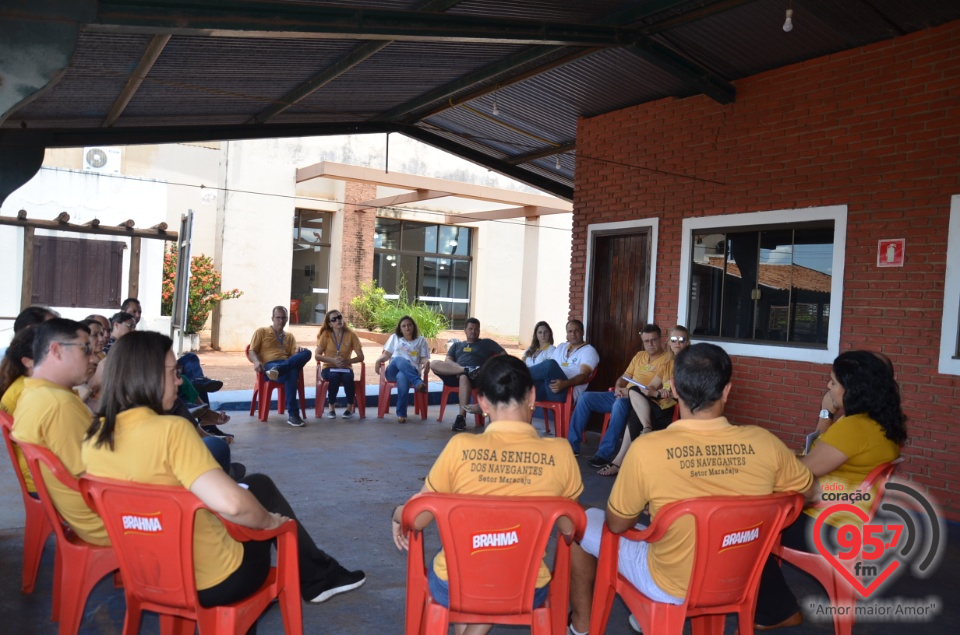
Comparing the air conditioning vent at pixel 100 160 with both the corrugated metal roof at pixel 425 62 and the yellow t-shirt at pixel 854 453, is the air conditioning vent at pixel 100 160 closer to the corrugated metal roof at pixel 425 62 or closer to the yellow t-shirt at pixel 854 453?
the corrugated metal roof at pixel 425 62

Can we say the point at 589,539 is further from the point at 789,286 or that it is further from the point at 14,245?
the point at 14,245

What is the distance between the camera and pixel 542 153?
9.95m

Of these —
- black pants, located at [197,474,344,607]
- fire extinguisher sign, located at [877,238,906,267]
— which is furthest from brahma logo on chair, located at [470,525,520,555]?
fire extinguisher sign, located at [877,238,906,267]

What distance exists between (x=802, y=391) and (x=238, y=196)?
11.8 m

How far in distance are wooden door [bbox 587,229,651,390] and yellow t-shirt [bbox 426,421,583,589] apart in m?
5.42

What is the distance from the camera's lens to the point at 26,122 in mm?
6707

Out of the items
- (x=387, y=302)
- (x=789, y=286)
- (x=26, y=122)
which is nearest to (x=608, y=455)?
(x=789, y=286)

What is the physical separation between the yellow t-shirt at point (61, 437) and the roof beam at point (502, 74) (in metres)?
4.50

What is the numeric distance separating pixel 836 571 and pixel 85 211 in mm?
12094

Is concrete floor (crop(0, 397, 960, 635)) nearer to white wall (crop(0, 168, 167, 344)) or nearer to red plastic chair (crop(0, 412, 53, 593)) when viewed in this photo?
red plastic chair (crop(0, 412, 53, 593))

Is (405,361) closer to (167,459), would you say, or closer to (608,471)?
(608,471)

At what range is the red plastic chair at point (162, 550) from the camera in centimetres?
228

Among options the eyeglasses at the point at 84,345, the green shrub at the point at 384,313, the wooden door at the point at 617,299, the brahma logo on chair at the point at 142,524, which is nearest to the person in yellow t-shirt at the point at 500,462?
the brahma logo on chair at the point at 142,524

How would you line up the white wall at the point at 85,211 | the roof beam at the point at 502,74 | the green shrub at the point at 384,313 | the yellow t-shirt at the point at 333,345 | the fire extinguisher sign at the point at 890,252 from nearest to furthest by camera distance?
the fire extinguisher sign at the point at 890,252 → the roof beam at the point at 502,74 → the yellow t-shirt at the point at 333,345 → the white wall at the point at 85,211 → the green shrub at the point at 384,313
